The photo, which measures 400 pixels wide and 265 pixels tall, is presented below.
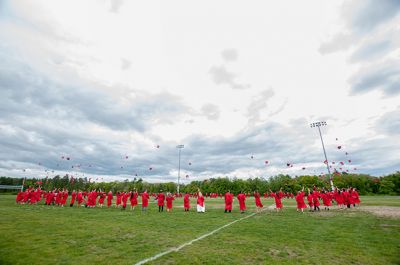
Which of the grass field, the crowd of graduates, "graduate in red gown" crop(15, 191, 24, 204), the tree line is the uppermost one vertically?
the tree line

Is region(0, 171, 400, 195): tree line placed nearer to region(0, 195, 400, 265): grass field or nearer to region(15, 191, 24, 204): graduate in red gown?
region(15, 191, 24, 204): graduate in red gown

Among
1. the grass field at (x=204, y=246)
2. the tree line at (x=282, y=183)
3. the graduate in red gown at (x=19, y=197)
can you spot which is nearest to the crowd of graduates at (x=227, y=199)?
the graduate in red gown at (x=19, y=197)

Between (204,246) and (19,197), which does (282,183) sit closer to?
(19,197)

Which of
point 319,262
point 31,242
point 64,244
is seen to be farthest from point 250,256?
point 31,242

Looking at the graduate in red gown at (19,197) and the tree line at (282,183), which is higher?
the tree line at (282,183)

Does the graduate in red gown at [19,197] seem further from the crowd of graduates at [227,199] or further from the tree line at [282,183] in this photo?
the tree line at [282,183]

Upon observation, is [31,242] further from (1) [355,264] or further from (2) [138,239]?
(1) [355,264]

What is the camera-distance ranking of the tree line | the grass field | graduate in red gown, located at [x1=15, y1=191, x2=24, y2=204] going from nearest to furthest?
the grass field
graduate in red gown, located at [x1=15, y1=191, x2=24, y2=204]
the tree line

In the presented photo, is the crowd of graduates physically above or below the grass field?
above

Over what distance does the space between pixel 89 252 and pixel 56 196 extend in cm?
2672

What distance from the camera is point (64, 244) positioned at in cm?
878

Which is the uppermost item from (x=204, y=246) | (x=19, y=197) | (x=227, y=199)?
(x=19, y=197)

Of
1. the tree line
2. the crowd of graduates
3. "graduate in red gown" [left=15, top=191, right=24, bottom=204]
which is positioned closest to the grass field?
the crowd of graduates

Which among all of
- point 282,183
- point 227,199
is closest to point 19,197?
point 227,199
